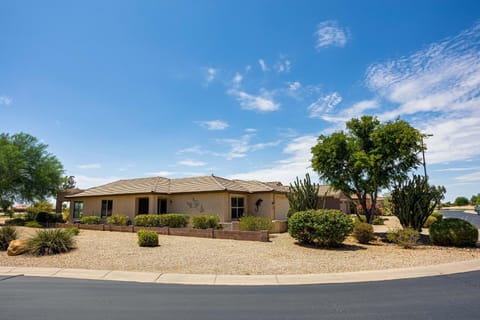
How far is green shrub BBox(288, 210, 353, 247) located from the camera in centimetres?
1447

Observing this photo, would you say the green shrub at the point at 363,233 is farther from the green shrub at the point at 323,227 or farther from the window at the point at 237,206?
the window at the point at 237,206

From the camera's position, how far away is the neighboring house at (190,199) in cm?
2378

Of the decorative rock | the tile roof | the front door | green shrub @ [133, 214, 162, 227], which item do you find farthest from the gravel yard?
the front door

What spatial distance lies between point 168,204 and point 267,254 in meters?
14.7

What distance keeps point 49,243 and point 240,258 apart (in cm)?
826

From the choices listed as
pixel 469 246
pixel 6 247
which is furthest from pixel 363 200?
pixel 6 247

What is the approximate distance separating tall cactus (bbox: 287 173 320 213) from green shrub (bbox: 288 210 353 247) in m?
3.20

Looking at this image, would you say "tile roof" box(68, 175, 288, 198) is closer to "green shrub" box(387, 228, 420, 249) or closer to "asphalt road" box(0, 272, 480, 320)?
"green shrub" box(387, 228, 420, 249)

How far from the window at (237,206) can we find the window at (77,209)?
50.9ft

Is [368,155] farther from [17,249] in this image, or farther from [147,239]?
[17,249]

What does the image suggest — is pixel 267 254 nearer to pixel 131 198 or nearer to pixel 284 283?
pixel 284 283

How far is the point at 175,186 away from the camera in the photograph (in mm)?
27000

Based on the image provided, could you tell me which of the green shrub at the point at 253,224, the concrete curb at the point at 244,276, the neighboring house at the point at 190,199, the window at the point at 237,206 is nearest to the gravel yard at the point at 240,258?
the concrete curb at the point at 244,276

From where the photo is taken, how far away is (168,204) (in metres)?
25.9
